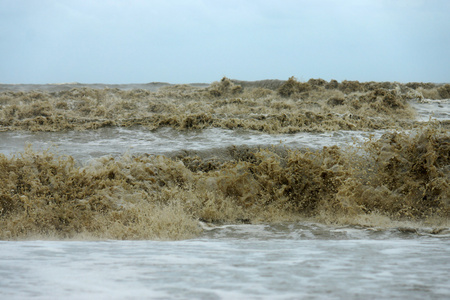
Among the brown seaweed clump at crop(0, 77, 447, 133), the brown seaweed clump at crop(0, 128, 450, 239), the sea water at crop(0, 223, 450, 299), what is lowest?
the brown seaweed clump at crop(0, 128, 450, 239)

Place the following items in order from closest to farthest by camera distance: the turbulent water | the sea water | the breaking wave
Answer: the sea water → the turbulent water → the breaking wave

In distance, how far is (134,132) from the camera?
10.8 m

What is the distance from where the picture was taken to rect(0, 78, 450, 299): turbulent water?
2.25 metres

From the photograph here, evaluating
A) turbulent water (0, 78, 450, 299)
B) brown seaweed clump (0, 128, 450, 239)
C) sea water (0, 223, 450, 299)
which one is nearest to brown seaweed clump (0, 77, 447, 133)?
turbulent water (0, 78, 450, 299)

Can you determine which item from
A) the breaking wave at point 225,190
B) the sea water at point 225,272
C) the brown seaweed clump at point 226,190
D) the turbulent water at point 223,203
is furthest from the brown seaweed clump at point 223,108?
the sea water at point 225,272

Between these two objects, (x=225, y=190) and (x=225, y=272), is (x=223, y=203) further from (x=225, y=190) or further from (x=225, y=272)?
(x=225, y=272)

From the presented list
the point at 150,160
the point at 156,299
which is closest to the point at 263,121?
the point at 150,160

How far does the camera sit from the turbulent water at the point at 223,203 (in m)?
2.25

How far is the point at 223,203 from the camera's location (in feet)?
21.9

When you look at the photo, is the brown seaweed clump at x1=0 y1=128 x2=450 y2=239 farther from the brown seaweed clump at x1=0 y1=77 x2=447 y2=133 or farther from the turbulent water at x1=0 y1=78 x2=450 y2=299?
the brown seaweed clump at x1=0 y1=77 x2=447 y2=133

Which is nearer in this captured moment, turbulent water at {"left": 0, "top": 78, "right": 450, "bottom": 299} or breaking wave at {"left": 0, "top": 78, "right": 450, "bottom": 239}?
turbulent water at {"left": 0, "top": 78, "right": 450, "bottom": 299}

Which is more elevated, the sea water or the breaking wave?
the sea water

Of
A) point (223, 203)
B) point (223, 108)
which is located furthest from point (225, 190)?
point (223, 108)

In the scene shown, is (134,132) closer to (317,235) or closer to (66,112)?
(66,112)
